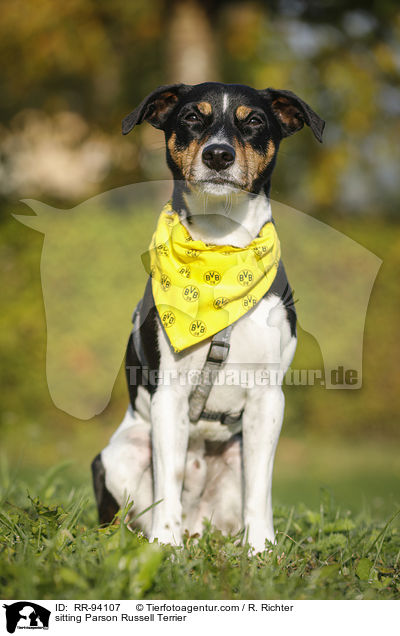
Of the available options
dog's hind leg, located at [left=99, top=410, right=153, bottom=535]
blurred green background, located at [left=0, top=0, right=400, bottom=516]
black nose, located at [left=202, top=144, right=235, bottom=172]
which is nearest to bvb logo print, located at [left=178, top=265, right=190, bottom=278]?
black nose, located at [left=202, top=144, right=235, bottom=172]

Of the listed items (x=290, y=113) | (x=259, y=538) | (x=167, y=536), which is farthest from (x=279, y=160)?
(x=167, y=536)

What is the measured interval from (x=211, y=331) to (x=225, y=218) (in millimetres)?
636

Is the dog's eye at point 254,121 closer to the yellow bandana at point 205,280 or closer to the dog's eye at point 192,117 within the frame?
the dog's eye at point 192,117

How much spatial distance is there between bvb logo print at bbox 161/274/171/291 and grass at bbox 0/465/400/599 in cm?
116

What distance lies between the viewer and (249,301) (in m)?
3.19

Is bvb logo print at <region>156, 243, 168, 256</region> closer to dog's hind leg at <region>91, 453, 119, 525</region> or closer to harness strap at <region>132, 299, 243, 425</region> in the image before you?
harness strap at <region>132, 299, 243, 425</region>

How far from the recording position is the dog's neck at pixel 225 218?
3.30 m

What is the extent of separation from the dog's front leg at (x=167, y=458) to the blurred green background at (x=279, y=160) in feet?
13.7

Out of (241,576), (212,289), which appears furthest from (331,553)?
(212,289)

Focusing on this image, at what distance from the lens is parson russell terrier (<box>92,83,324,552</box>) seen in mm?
3121

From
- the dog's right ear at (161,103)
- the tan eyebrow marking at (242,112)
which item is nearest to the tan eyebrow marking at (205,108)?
the tan eyebrow marking at (242,112)

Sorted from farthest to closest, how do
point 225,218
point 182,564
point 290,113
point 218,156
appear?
point 290,113
point 225,218
point 218,156
point 182,564
